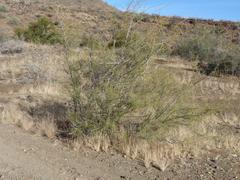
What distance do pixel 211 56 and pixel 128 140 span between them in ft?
62.7

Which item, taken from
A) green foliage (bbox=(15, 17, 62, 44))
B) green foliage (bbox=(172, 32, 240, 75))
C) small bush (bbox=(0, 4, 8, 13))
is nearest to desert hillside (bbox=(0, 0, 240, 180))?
green foliage (bbox=(172, 32, 240, 75))

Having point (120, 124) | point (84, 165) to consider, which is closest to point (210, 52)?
point (120, 124)

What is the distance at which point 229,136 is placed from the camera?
1084 cm

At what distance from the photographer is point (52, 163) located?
852 centimetres

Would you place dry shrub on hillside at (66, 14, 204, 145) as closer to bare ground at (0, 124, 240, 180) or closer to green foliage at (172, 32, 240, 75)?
bare ground at (0, 124, 240, 180)

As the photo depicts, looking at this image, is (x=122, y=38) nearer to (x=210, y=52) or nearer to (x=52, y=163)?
(x=52, y=163)

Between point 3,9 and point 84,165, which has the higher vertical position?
point 3,9

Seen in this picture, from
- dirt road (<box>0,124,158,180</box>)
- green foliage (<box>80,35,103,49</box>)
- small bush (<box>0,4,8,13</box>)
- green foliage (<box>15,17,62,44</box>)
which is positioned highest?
green foliage (<box>80,35,103,49</box>)

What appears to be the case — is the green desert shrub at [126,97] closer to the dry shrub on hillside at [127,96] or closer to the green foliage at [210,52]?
the dry shrub on hillside at [127,96]

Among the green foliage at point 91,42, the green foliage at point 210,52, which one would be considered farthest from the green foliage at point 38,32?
the green foliage at point 91,42

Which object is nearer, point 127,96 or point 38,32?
point 127,96

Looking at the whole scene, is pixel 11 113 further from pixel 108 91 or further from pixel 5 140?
pixel 108 91

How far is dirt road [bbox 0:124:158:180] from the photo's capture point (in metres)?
7.95

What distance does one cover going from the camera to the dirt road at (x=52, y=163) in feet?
26.1
